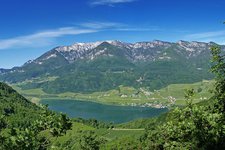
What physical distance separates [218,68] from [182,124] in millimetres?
5678

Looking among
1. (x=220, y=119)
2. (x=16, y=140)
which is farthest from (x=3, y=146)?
(x=220, y=119)

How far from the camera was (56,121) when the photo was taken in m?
18.6

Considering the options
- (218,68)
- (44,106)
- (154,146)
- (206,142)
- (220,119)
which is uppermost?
(218,68)

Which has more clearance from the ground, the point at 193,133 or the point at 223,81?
the point at 223,81

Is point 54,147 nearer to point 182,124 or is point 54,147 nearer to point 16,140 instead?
point 16,140

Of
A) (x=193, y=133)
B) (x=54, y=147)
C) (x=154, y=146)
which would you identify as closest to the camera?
(x=54, y=147)

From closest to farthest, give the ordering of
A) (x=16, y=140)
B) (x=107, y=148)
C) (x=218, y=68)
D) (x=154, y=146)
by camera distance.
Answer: (x=16, y=140) < (x=218, y=68) < (x=154, y=146) < (x=107, y=148)

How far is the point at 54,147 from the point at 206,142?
345 inches

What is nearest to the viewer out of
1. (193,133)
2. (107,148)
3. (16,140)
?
(16,140)

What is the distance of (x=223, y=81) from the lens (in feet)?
77.6

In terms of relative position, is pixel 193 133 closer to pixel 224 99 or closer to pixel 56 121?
pixel 224 99

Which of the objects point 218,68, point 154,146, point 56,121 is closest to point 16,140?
point 56,121

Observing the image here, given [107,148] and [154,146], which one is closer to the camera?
[154,146]

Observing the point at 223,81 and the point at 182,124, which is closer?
the point at 182,124
